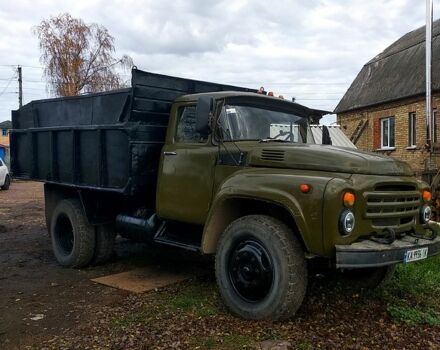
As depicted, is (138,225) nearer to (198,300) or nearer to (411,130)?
(198,300)

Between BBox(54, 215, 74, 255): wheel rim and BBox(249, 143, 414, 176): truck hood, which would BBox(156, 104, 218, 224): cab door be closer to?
BBox(249, 143, 414, 176): truck hood

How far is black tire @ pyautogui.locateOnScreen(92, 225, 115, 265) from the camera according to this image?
288 inches

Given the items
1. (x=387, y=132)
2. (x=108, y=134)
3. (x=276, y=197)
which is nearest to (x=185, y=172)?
(x=108, y=134)

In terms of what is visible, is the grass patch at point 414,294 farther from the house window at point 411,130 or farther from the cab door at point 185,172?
the house window at point 411,130

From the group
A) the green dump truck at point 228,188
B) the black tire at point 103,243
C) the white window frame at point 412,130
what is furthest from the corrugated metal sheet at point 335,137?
the white window frame at point 412,130

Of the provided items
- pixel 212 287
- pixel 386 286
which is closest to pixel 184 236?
pixel 212 287

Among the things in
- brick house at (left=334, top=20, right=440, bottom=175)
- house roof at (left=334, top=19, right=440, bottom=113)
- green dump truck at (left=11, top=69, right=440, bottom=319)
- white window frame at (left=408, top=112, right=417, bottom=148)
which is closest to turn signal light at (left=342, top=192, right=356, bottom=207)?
green dump truck at (left=11, top=69, right=440, bottom=319)

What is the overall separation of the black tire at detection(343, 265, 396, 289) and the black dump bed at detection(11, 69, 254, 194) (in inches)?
101

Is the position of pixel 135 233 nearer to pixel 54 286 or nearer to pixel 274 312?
pixel 54 286

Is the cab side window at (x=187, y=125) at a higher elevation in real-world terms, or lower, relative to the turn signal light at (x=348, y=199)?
higher

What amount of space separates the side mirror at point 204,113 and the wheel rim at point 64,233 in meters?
3.26

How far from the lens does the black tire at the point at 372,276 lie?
5.66 metres

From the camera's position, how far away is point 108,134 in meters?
6.51

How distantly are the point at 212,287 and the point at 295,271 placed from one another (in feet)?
5.81
